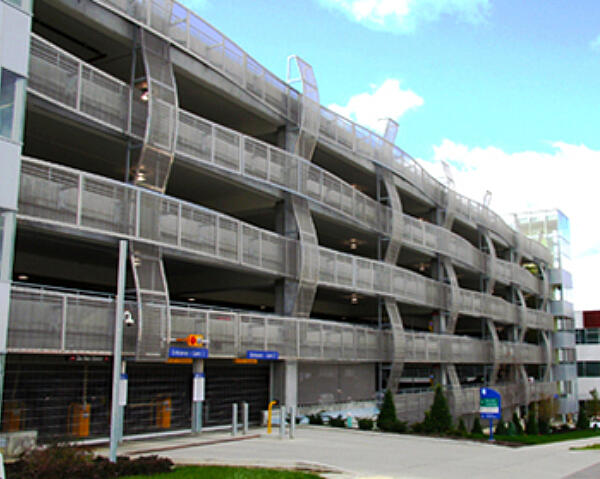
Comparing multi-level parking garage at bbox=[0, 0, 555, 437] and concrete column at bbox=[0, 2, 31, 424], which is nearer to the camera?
concrete column at bbox=[0, 2, 31, 424]

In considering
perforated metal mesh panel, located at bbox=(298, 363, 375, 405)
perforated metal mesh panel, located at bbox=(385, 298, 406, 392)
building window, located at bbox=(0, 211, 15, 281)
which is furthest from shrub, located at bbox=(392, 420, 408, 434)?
building window, located at bbox=(0, 211, 15, 281)

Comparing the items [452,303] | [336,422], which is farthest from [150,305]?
[452,303]

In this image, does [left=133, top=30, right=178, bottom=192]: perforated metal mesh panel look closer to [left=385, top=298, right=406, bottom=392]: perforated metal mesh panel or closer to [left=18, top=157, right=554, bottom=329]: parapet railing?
[left=18, top=157, right=554, bottom=329]: parapet railing

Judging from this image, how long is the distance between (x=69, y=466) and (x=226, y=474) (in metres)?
3.35

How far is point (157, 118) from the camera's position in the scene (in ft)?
77.9

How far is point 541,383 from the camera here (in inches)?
2365

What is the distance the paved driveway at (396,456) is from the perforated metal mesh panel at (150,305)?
3061 millimetres

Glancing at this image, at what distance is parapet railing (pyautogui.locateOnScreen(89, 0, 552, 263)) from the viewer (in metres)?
24.5

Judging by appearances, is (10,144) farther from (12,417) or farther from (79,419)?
(79,419)

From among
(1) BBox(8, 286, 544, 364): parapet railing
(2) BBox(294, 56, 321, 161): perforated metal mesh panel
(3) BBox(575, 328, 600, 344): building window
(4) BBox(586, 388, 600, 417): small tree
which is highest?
(2) BBox(294, 56, 321, 161): perforated metal mesh panel

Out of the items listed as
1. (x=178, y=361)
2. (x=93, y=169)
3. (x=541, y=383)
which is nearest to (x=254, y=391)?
(x=178, y=361)

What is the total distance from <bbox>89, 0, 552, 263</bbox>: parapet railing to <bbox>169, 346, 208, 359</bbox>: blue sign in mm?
10892

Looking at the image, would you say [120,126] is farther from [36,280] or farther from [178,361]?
[36,280]

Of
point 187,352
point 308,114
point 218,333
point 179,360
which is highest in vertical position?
point 308,114
